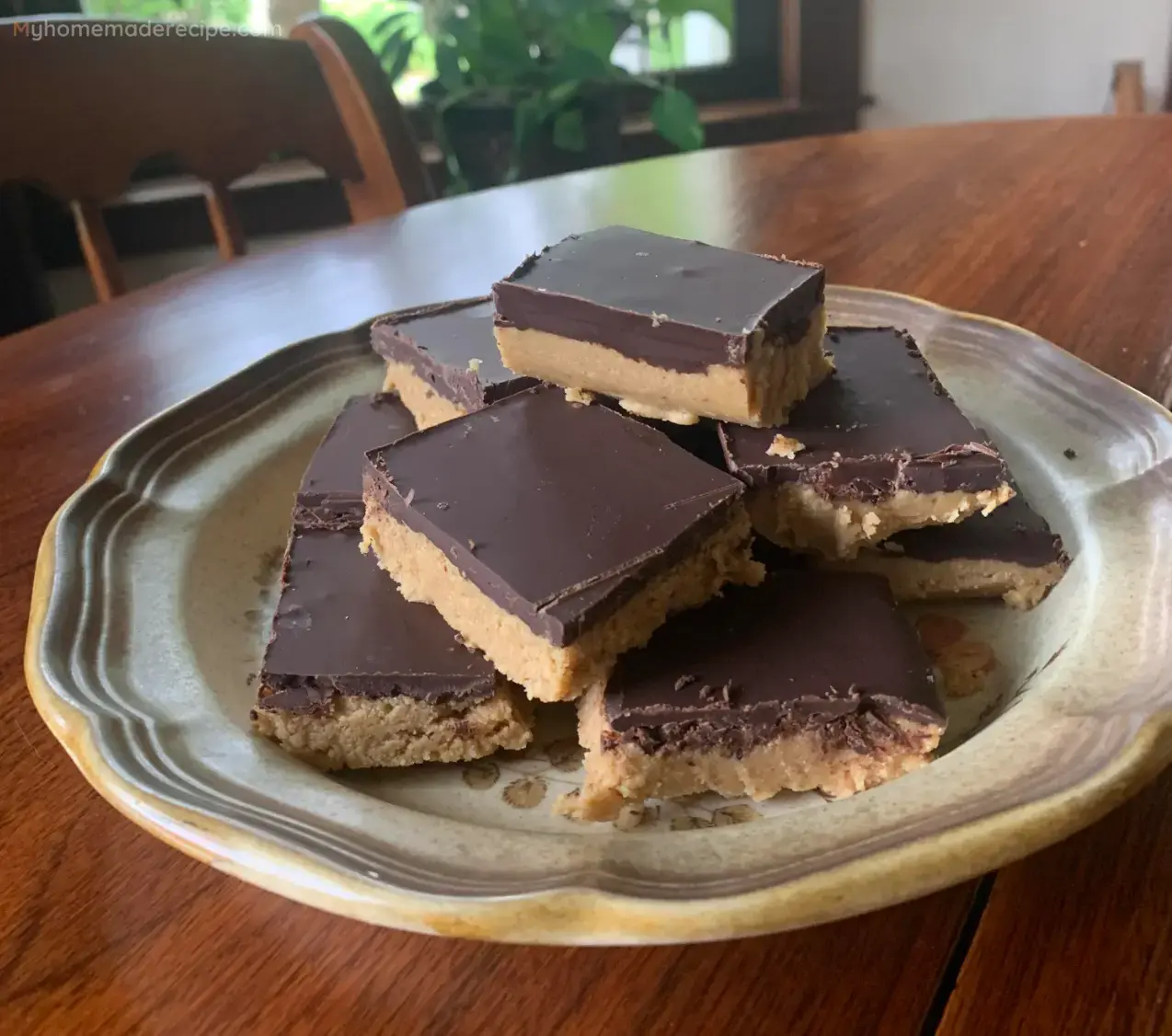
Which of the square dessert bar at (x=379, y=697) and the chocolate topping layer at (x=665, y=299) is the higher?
the chocolate topping layer at (x=665, y=299)

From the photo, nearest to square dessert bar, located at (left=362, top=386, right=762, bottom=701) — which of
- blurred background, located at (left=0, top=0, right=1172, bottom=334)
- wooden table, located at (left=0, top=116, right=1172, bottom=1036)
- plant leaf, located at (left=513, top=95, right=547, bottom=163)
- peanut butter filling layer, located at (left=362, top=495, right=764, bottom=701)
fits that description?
peanut butter filling layer, located at (left=362, top=495, right=764, bottom=701)

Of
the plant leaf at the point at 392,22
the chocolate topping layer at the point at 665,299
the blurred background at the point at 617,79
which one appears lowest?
the blurred background at the point at 617,79

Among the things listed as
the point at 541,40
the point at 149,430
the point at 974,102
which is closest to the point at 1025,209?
the point at 541,40

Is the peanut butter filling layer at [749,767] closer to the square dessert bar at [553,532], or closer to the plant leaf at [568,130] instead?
the square dessert bar at [553,532]

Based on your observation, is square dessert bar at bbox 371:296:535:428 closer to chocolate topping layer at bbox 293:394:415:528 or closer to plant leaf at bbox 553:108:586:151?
chocolate topping layer at bbox 293:394:415:528

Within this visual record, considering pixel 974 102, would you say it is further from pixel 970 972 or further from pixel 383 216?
pixel 970 972

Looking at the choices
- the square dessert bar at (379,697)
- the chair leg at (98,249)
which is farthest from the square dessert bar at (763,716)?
the chair leg at (98,249)

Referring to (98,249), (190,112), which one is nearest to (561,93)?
(190,112)
